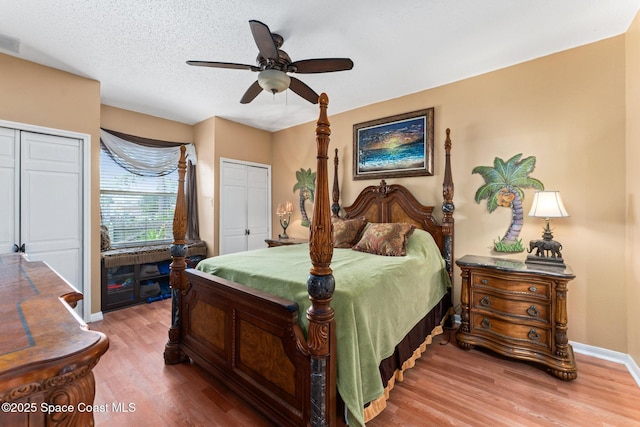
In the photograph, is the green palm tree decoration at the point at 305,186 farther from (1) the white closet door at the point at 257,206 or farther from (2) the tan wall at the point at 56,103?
(2) the tan wall at the point at 56,103

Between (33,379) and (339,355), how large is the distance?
1.21 metres

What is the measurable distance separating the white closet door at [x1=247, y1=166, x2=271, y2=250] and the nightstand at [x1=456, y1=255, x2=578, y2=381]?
138 inches

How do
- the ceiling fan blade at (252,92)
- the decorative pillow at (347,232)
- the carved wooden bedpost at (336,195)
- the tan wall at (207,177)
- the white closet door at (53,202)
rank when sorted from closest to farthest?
the ceiling fan blade at (252,92) < the white closet door at (53,202) < the decorative pillow at (347,232) < the carved wooden bedpost at (336,195) < the tan wall at (207,177)

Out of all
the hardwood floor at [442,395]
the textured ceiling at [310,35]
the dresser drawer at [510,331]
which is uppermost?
the textured ceiling at [310,35]

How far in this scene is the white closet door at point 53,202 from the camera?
2820 millimetres

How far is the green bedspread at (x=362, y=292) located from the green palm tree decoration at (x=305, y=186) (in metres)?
1.88

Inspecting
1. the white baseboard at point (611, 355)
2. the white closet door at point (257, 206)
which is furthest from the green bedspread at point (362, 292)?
the white closet door at point (257, 206)

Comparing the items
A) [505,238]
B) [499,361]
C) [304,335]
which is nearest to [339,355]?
[304,335]

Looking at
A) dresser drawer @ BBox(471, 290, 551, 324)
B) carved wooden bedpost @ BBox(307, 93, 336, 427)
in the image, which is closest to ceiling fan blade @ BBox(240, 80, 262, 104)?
carved wooden bedpost @ BBox(307, 93, 336, 427)

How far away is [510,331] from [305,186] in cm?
335

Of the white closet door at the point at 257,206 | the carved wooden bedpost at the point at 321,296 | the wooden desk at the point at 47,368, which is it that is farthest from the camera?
the white closet door at the point at 257,206

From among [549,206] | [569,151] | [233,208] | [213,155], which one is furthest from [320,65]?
[233,208]

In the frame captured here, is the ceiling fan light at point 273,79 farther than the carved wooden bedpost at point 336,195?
No

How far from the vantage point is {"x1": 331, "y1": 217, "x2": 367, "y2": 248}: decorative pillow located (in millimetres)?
3234
